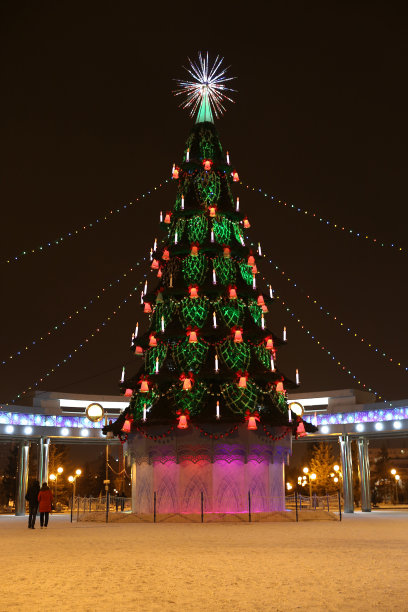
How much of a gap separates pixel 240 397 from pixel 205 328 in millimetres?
3837

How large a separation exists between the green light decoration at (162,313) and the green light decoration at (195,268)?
164 centimetres

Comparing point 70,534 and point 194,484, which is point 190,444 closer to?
point 194,484

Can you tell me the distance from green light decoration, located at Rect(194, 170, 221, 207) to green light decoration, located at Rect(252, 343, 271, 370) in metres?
8.35

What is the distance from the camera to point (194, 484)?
3155cm

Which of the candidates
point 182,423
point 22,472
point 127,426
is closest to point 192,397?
point 182,423

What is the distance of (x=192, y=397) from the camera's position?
32094mm

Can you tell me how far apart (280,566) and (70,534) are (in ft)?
37.0

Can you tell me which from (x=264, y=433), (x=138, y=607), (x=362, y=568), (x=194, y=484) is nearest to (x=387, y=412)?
(x=264, y=433)

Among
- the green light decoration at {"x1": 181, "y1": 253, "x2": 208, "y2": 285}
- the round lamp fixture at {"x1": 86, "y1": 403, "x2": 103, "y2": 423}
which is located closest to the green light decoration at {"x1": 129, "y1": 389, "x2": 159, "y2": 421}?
the green light decoration at {"x1": 181, "y1": 253, "x2": 208, "y2": 285}

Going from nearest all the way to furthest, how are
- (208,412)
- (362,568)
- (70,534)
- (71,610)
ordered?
(71,610) < (362,568) < (70,534) < (208,412)

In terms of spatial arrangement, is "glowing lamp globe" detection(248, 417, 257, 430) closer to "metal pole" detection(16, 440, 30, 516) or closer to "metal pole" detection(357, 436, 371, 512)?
"metal pole" detection(357, 436, 371, 512)

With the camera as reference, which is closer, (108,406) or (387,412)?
(387,412)

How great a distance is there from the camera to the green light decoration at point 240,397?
31.7m

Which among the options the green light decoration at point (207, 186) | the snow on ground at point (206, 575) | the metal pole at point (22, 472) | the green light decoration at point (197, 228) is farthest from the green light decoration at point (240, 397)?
the metal pole at point (22, 472)
